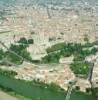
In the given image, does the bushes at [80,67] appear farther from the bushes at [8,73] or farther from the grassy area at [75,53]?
the bushes at [8,73]

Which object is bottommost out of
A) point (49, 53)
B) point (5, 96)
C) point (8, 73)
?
point (49, 53)

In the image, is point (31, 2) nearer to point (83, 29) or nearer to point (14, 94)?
point (83, 29)

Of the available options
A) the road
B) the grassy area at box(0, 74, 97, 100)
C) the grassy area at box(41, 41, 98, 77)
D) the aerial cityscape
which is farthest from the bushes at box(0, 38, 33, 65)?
the road

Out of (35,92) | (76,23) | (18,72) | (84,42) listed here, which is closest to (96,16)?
(76,23)

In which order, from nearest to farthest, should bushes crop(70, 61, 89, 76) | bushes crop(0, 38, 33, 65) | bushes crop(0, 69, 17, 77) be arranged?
bushes crop(70, 61, 89, 76), bushes crop(0, 69, 17, 77), bushes crop(0, 38, 33, 65)

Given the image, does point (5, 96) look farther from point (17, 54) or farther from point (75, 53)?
point (75, 53)

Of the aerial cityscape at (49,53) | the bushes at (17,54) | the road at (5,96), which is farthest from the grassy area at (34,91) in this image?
the bushes at (17,54)

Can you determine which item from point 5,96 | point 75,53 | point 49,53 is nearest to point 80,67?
point 75,53

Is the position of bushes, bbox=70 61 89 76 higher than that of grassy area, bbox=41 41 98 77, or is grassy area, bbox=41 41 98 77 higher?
bushes, bbox=70 61 89 76

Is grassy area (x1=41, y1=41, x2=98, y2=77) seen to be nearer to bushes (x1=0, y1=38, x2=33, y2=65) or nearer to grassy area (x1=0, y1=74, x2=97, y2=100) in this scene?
bushes (x1=0, y1=38, x2=33, y2=65)
